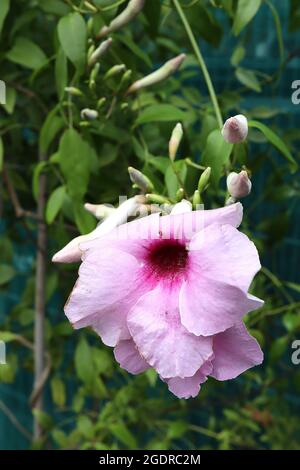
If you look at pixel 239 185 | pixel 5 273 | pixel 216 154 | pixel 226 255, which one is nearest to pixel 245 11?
pixel 216 154

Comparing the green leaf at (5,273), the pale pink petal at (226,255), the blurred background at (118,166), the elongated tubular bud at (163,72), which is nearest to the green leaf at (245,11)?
the blurred background at (118,166)

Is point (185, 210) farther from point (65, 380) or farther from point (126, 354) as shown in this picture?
point (65, 380)

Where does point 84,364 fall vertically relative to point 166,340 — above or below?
below

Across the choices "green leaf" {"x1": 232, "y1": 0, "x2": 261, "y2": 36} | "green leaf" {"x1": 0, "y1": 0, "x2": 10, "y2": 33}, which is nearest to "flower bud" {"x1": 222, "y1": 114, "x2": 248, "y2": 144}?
"green leaf" {"x1": 232, "y1": 0, "x2": 261, "y2": 36}

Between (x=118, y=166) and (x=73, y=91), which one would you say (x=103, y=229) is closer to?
(x=73, y=91)

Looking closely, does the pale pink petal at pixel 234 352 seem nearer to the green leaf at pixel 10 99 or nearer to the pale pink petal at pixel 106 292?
the pale pink petal at pixel 106 292

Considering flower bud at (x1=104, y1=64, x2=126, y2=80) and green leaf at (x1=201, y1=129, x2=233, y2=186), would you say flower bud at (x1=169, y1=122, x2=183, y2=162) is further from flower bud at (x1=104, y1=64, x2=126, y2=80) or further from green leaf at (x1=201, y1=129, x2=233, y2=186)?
flower bud at (x1=104, y1=64, x2=126, y2=80)
